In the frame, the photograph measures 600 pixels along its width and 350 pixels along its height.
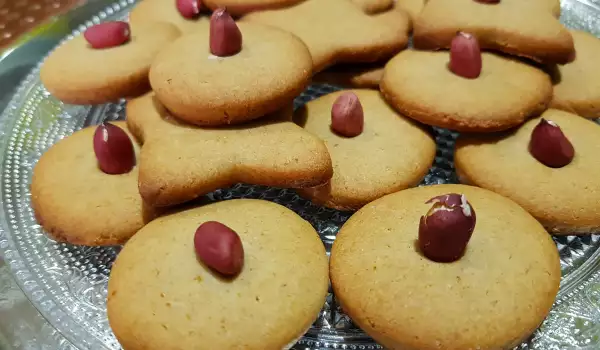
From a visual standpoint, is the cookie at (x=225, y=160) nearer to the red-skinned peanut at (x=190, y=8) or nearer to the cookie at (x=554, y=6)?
the red-skinned peanut at (x=190, y=8)

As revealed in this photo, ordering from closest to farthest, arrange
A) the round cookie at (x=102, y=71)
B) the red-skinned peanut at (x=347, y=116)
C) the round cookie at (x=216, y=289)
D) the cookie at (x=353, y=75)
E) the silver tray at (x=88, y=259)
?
1. the round cookie at (x=216, y=289)
2. the silver tray at (x=88, y=259)
3. the red-skinned peanut at (x=347, y=116)
4. the round cookie at (x=102, y=71)
5. the cookie at (x=353, y=75)

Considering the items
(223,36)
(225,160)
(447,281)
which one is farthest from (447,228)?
(223,36)

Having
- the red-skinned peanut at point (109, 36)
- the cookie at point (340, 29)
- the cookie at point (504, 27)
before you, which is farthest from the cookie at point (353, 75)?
the red-skinned peanut at point (109, 36)

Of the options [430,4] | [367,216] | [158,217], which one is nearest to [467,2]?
[430,4]

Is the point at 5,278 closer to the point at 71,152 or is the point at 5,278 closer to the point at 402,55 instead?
the point at 71,152

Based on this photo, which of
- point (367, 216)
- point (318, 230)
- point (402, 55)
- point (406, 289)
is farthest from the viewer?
point (402, 55)

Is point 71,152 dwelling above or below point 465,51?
below
